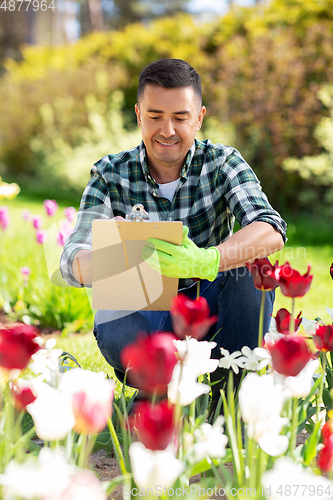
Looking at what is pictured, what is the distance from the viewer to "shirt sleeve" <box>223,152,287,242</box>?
1.47 meters

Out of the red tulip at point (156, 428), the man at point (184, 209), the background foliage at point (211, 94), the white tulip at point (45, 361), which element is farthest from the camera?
the background foliage at point (211, 94)

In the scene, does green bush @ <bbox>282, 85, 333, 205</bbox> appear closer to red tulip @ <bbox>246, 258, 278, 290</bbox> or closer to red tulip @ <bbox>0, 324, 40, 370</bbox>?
red tulip @ <bbox>246, 258, 278, 290</bbox>

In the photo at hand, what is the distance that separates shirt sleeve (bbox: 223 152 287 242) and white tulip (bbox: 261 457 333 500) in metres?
0.88

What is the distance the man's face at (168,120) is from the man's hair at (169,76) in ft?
0.05

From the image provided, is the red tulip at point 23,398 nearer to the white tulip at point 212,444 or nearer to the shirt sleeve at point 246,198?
the white tulip at point 212,444

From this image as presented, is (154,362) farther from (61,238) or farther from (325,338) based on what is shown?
(61,238)

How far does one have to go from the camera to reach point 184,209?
1709mm

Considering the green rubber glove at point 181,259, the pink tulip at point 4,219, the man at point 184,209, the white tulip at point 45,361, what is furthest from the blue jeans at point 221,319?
the pink tulip at point 4,219

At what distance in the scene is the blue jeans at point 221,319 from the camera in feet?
4.55

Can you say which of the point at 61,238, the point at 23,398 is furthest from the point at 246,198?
the point at 61,238

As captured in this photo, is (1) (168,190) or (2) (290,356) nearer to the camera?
(2) (290,356)

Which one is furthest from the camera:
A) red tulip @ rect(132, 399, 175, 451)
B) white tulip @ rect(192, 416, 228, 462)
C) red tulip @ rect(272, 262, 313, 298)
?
red tulip @ rect(272, 262, 313, 298)

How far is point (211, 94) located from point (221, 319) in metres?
5.63

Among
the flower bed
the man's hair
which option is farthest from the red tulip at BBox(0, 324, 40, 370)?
the man's hair
